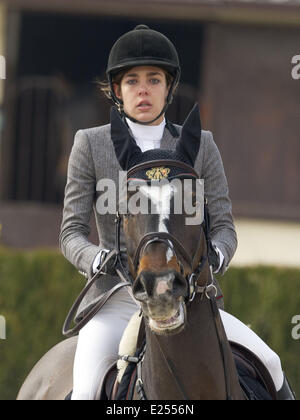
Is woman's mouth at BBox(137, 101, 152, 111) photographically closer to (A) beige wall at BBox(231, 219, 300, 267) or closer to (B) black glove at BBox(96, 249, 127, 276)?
(B) black glove at BBox(96, 249, 127, 276)

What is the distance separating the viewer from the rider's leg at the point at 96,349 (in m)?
4.26

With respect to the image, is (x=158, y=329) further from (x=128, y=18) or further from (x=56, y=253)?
(x=128, y=18)

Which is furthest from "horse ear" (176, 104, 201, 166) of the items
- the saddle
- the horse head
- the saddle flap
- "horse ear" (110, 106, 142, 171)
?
the saddle flap

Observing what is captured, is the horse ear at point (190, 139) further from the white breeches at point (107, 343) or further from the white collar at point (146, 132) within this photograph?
the white breeches at point (107, 343)

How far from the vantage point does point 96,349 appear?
429 cm

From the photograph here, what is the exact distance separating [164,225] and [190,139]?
1.72ft

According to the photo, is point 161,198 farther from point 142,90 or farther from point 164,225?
point 142,90

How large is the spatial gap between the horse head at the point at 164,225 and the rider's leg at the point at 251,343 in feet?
2.20

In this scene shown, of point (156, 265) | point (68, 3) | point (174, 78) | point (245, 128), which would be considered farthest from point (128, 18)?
point (156, 265)

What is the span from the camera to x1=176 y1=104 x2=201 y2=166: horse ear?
12.8 ft

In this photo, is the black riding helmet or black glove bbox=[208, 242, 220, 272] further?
the black riding helmet

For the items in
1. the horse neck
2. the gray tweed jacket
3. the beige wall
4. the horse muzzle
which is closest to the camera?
the horse muzzle

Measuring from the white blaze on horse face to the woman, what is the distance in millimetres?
678

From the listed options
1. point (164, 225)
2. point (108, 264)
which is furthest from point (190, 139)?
point (108, 264)
